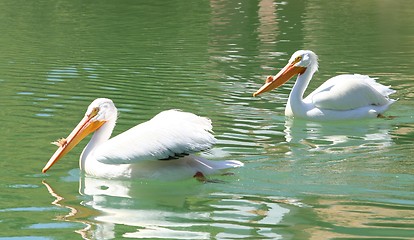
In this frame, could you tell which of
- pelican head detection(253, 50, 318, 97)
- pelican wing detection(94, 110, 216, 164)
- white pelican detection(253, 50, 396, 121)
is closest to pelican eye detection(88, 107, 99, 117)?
pelican wing detection(94, 110, 216, 164)

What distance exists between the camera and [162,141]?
5.21m

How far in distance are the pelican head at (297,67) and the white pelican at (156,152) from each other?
101 inches

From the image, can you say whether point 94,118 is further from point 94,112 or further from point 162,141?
point 162,141

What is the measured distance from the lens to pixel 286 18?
15.6 m

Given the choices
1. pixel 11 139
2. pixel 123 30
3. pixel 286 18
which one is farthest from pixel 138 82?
pixel 286 18

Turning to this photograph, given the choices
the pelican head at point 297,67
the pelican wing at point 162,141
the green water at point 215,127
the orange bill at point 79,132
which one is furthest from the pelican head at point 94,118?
the pelican head at point 297,67

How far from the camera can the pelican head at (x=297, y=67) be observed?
7957 millimetres

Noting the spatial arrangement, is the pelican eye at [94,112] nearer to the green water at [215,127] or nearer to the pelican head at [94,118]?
the pelican head at [94,118]

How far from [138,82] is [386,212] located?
4871 mm

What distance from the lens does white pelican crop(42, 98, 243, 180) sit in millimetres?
5203

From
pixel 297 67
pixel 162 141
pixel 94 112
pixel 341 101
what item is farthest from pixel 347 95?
pixel 162 141

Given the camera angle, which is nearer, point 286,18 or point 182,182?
point 182,182

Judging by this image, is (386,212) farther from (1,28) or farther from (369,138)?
(1,28)

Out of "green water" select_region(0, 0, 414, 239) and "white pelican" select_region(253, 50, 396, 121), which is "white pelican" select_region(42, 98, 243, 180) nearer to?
"green water" select_region(0, 0, 414, 239)
